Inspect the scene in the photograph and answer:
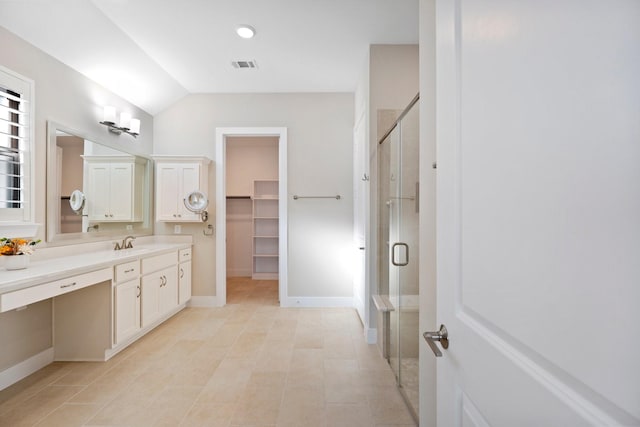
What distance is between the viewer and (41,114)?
2.64 metres

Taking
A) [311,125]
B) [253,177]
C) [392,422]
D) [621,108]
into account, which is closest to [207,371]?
[392,422]

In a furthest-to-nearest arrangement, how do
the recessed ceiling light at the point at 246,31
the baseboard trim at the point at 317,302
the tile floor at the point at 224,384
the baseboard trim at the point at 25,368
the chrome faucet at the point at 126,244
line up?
the baseboard trim at the point at 317,302 < the chrome faucet at the point at 126,244 < the recessed ceiling light at the point at 246,31 < the baseboard trim at the point at 25,368 < the tile floor at the point at 224,384

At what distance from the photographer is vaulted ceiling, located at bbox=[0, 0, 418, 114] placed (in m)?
2.56

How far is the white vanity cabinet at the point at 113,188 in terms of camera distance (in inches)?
126

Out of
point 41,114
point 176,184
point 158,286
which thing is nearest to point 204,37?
point 41,114

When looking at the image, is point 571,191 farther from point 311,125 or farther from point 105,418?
point 311,125

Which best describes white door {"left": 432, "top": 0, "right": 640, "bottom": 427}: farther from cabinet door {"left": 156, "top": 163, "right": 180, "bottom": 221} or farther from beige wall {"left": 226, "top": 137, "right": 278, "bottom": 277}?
beige wall {"left": 226, "top": 137, "right": 278, "bottom": 277}

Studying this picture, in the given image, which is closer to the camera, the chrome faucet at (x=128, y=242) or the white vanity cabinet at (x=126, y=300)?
the white vanity cabinet at (x=126, y=300)

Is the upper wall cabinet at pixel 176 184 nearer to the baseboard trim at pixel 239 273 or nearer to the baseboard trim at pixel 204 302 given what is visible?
the baseboard trim at pixel 204 302

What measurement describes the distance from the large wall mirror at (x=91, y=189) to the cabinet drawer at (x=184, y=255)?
593mm

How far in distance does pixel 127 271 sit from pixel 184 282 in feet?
3.92

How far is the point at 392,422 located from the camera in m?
1.95

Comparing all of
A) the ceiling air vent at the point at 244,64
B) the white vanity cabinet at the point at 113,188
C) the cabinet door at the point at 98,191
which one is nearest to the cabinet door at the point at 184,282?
the white vanity cabinet at the point at 113,188

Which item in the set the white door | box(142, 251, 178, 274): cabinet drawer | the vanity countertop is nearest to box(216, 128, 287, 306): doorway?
box(142, 251, 178, 274): cabinet drawer
